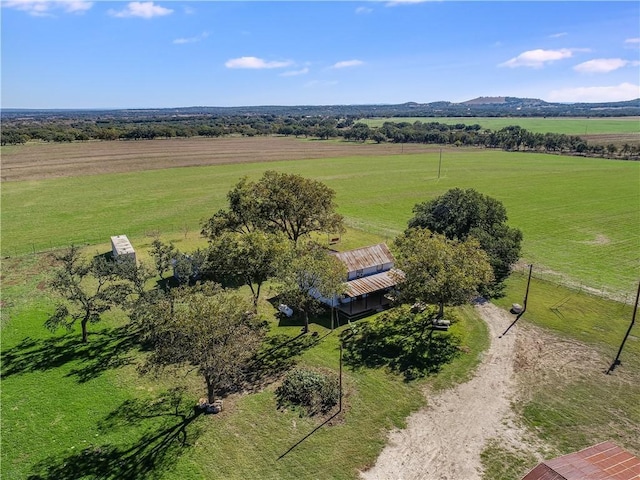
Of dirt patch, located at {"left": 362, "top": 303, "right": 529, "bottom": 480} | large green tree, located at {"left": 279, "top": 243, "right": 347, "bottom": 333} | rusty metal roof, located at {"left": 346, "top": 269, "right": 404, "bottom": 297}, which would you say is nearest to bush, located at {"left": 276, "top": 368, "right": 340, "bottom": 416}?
dirt patch, located at {"left": 362, "top": 303, "right": 529, "bottom": 480}

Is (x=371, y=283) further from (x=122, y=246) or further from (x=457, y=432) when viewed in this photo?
(x=122, y=246)

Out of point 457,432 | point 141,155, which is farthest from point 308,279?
point 141,155

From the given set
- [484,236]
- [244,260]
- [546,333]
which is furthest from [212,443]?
[484,236]

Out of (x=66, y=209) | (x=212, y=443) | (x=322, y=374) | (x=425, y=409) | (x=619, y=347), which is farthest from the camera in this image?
(x=66, y=209)

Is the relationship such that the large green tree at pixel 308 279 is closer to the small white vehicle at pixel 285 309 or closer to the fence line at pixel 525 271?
the small white vehicle at pixel 285 309

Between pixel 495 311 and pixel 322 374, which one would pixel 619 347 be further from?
pixel 322 374

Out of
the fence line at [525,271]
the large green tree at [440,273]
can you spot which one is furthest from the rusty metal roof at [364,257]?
the fence line at [525,271]
